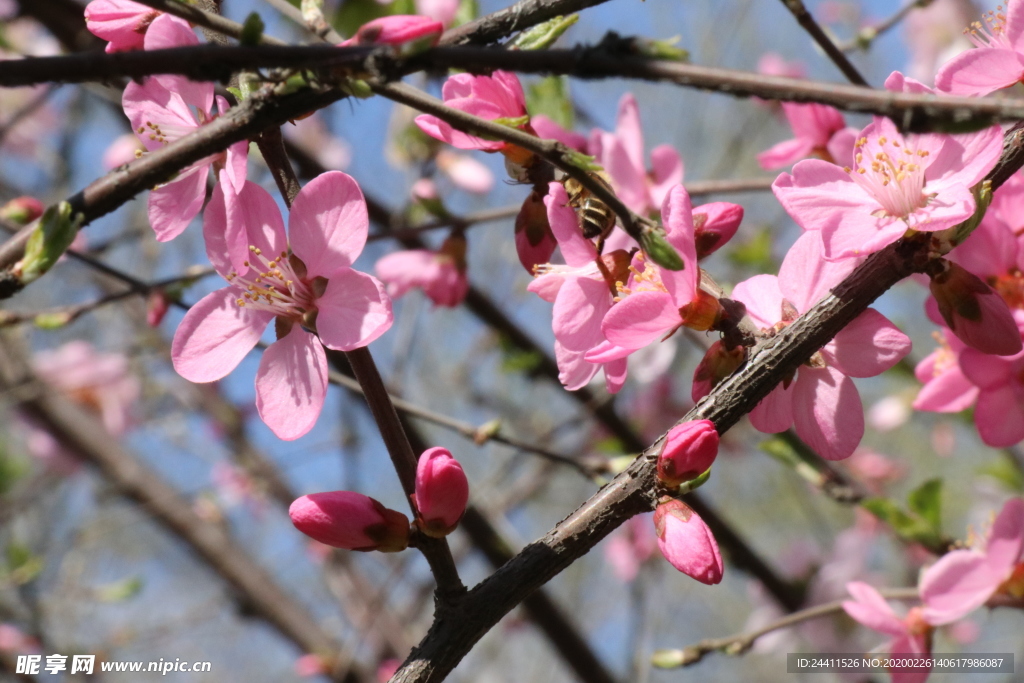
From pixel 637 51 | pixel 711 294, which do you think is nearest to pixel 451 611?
pixel 711 294

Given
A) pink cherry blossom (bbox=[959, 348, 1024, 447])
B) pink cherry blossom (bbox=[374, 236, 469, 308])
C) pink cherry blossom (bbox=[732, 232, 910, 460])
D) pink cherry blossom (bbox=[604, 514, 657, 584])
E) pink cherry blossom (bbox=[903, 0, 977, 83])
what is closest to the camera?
pink cherry blossom (bbox=[732, 232, 910, 460])

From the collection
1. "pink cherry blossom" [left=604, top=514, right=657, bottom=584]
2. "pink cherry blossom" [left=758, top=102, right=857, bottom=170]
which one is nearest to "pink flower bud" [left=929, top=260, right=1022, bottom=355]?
"pink cherry blossom" [left=758, top=102, right=857, bottom=170]

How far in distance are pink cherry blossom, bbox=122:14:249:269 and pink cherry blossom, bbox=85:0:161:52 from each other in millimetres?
61

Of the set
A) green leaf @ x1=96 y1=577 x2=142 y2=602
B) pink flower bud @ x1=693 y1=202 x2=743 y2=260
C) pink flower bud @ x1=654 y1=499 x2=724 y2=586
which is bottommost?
green leaf @ x1=96 y1=577 x2=142 y2=602

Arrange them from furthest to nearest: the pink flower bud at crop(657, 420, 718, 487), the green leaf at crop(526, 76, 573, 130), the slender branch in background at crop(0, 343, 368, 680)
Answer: the slender branch in background at crop(0, 343, 368, 680) → the green leaf at crop(526, 76, 573, 130) → the pink flower bud at crop(657, 420, 718, 487)

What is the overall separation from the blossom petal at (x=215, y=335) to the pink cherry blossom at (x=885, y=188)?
0.63m

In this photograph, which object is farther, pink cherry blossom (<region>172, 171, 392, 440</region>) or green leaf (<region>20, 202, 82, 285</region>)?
pink cherry blossom (<region>172, 171, 392, 440</region>)

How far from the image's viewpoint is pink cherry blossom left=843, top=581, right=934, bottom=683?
3.86 ft

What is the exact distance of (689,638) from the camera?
7.38 meters

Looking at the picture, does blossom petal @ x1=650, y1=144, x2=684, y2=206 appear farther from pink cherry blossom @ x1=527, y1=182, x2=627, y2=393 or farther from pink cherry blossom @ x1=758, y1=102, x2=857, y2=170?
pink cherry blossom @ x1=527, y1=182, x2=627, y2=393

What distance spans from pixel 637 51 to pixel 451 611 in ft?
1.80

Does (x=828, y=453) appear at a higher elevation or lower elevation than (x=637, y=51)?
lower

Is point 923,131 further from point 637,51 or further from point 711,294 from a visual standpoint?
point 711,294

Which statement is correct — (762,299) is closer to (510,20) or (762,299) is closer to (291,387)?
(510,20)
